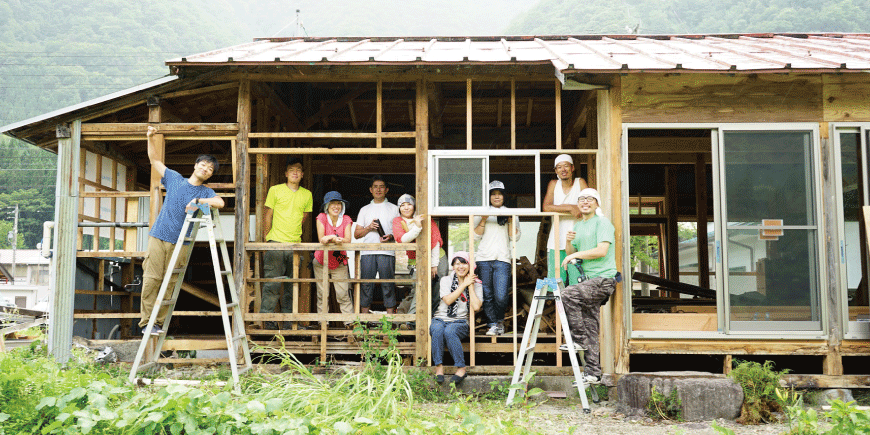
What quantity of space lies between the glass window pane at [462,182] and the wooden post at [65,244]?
160 inches

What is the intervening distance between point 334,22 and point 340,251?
94424mm

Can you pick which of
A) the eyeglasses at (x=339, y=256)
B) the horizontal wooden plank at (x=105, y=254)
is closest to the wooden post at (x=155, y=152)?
the horizontal wooden plank at (x=105, y=254)

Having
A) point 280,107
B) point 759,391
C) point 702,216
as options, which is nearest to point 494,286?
point 759,391

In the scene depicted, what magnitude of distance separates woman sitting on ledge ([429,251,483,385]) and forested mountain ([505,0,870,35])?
3495cm

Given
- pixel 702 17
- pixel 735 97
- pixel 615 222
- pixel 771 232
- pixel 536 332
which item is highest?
pixel 702 17

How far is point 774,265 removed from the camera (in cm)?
630

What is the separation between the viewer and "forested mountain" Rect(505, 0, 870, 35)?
44.3m

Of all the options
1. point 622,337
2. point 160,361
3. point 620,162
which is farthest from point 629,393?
point 160,361

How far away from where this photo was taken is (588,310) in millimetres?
6328

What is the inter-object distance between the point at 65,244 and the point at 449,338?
4.35 metres

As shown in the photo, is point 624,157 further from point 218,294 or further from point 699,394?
point 218,294

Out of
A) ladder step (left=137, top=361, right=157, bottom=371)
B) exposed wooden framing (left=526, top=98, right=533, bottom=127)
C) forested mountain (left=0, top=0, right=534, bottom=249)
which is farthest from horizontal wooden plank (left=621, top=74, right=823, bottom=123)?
forested mountain (left=0, top=0, right=534, bottom=249)

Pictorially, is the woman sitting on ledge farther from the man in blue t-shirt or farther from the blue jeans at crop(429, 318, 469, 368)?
the man in blue t-shirt

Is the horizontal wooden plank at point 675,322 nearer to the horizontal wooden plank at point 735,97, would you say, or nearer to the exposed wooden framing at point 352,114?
the horizontal wooden plank at point 735,97
